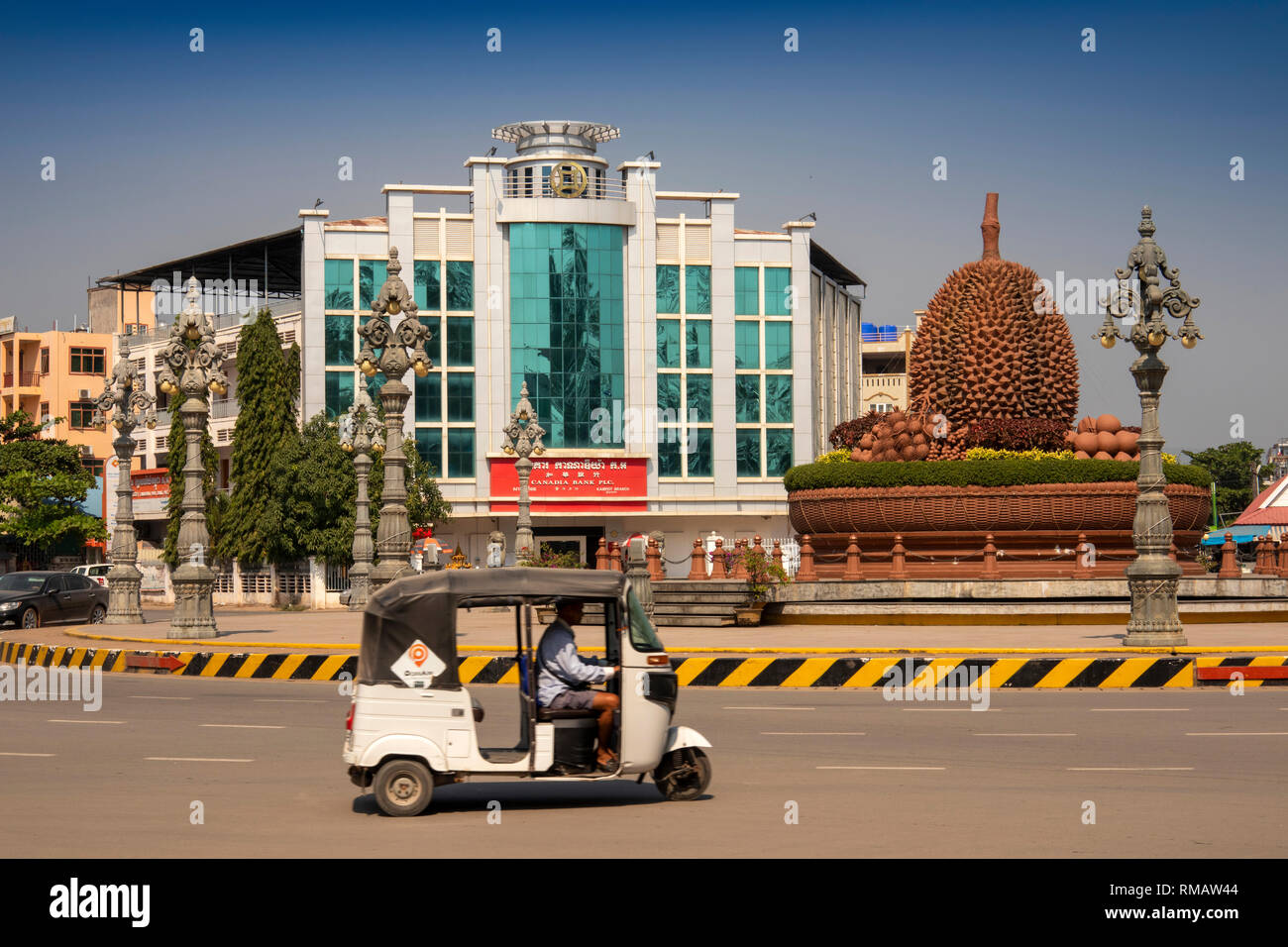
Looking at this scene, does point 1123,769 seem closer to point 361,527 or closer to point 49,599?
point 49,599

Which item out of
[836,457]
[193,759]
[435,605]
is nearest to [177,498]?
[836,457]

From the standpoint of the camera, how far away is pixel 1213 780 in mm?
11250

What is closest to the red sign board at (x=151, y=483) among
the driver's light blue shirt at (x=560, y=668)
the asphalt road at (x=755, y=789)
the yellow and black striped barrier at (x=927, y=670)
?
the yellow and black striped barrier at (x=927, y=670)

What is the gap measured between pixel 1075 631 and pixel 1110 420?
8526mm

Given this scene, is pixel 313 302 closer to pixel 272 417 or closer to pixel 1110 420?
pixel 272 417

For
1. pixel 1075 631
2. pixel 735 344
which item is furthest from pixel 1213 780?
pixel 735 344

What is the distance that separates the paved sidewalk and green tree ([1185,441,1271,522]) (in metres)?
71.9

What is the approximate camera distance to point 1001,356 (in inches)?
1353

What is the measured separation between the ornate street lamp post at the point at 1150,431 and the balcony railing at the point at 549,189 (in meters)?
45.4

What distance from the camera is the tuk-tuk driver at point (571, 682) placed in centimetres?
1042

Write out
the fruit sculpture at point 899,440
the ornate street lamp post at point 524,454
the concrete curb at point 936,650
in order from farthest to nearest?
the ornate street lamp post at point 524,454 < the fruit sculpture at point 899,440 < the concrete curb at point 936,650

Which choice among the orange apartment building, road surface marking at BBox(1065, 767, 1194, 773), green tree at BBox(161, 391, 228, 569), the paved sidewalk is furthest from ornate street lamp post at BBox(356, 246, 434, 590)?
the orange apartment building

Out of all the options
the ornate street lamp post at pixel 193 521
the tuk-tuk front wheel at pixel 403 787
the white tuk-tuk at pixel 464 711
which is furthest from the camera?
the ornate street lamp post at pixel 193 521

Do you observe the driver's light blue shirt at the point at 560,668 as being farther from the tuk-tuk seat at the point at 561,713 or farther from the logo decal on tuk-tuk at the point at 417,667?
the logo decal on tuk-tuk at the point at 417,667
